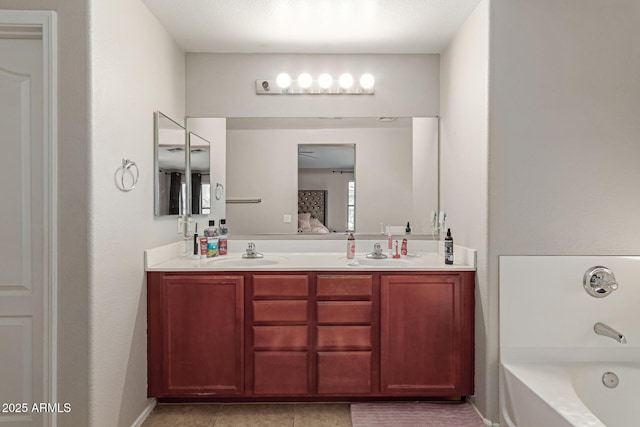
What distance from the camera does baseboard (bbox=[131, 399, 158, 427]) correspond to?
2.19 meters

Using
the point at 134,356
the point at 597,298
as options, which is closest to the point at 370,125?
the point at 597,298

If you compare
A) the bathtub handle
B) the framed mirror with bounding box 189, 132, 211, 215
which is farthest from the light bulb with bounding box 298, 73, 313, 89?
the bathtub handle

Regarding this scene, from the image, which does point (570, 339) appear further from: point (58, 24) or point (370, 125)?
point (58, 24)

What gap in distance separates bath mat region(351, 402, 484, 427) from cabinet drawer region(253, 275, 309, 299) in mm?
763

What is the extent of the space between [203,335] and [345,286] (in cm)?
88

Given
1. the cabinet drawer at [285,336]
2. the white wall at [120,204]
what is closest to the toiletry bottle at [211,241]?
the white wall at [120,204]

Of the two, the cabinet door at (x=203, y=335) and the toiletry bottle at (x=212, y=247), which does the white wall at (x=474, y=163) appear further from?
the toiletry bottle at (x=212, y=247)

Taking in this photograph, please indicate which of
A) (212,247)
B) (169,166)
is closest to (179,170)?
(169,166)

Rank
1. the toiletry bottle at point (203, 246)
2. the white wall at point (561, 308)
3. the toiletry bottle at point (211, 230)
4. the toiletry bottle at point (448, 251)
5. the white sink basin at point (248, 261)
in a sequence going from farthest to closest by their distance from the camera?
1. the toiletry bottle at point (211, 230)
2. the toiletry bottle at point (203, 246)
3. the white sink basin at point (248, 261)
4. the toiletry bottle at point (448, 251)
5. the white wall at point (561, 308)

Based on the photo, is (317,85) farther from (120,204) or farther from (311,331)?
(311,331)

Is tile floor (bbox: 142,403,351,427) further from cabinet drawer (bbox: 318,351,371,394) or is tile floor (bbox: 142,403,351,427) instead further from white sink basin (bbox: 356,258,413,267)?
white sink basin (bbox: 356,258,413,267)

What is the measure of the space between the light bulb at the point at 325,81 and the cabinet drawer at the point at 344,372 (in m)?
1.89

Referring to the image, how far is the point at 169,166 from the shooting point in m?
2.64

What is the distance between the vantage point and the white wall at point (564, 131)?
2131mm
